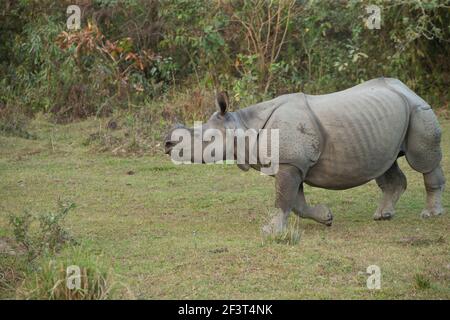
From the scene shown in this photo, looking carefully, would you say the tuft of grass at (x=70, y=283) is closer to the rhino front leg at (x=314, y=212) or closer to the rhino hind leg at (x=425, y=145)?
the rhino front leg at (x=314, y=212)

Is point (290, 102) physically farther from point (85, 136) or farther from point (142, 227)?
point (85, 136)

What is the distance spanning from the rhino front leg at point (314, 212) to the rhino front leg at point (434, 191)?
41.5 inches

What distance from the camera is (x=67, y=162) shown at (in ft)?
41.5

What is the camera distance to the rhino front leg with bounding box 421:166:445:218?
920cm

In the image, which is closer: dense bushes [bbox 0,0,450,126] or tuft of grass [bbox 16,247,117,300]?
tuft of grass [bbox 16,247,117,300]

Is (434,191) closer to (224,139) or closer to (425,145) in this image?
(425,145)

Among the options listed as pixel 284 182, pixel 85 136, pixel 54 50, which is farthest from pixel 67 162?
pixel 284 182

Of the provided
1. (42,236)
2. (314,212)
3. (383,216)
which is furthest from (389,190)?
(42,236)

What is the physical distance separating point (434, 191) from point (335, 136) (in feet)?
4.14

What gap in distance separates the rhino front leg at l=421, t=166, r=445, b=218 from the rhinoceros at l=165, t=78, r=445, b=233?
13 centimetres

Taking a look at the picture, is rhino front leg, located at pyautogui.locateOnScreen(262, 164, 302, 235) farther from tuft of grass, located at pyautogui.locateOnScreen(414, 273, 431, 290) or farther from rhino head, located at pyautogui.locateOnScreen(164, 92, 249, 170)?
tuft of grass, located at pyautogui.locateOnScreen(414, 273, 431, 290)

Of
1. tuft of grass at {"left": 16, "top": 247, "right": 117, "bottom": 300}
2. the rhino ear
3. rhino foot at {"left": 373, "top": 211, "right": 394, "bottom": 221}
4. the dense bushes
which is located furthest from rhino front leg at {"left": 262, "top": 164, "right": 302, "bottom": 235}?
the dense bushes

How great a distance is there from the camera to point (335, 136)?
867 centimetres
